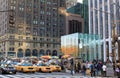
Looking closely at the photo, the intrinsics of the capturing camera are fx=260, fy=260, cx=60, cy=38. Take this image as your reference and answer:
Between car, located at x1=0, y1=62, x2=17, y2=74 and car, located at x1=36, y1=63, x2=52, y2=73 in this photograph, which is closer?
car, located at x1=0, y1=62, x2=17, y2=74

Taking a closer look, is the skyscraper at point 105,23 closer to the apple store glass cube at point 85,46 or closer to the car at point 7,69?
the apple store glass cube at point 85,46

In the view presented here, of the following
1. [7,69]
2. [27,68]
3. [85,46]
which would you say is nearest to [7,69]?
[7,69]

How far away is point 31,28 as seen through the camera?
12669 cm

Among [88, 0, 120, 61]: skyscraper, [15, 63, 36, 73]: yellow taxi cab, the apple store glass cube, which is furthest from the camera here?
[88, 0, 120, 61]: skyscraper

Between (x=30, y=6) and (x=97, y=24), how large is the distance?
157ft

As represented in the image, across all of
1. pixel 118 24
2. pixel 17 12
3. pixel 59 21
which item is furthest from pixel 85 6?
pixel 118 24

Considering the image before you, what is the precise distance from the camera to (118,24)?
75.5 meters

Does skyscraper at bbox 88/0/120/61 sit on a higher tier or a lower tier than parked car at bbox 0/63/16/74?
higher

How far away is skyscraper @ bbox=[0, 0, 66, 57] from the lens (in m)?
120

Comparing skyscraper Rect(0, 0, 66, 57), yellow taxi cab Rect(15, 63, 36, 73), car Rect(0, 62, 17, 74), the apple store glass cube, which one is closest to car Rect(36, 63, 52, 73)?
yellow taxi cab Rect(15, 63, 36, 73)

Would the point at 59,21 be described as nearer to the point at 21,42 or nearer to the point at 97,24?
the point at 21,42

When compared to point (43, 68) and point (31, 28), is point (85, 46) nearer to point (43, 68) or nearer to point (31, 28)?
point (43, 68)

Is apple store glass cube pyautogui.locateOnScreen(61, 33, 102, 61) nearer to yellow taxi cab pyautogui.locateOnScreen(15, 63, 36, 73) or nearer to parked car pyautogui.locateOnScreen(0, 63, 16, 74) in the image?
yellow taxi cab pyautogui.locateOnScreen(15, 63, 36, 73)

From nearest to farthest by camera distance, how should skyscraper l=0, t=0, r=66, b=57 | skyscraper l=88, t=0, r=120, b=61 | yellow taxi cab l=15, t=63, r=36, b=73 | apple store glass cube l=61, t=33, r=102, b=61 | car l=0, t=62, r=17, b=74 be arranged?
car l=0, t=62, r=17, b=74
yellow taxi cab l=15, t=63, r=36, b=73
apple store glass cube l=61, t=33, r=102, b=61
skyscraper l=88, t=0, r=120, b=61
skyscraper l=0, t=0, r=66, b=57
